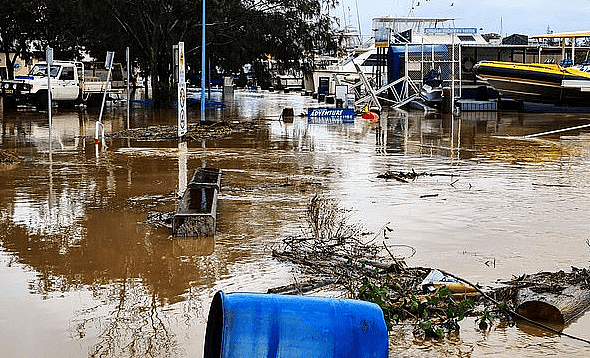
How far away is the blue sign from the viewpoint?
32.6 m

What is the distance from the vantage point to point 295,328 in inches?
183

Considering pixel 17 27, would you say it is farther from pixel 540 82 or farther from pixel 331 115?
pixel 540 82

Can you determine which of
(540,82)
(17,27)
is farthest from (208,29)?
(17,27)

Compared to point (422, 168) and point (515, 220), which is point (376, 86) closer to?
point (422, 168)

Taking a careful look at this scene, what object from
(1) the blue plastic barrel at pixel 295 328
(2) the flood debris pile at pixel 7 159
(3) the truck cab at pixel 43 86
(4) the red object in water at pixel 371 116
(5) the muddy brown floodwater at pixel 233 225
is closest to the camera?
(1) the blue plastic barrel at pixel 295 328

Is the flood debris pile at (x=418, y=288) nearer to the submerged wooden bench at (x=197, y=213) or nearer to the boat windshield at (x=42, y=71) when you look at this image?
the submerged wooden bench at (x=197, y=213)

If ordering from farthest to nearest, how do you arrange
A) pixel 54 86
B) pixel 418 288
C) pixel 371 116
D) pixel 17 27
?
pixel 17 27 → pixel 54 86 → pixel 371 116 → pixel 418 288

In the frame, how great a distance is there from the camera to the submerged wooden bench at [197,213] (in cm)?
1009

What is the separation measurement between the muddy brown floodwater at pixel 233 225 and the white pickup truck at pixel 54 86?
14.3 metres

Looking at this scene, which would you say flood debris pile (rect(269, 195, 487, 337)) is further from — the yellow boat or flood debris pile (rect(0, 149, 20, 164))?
the yellow boat

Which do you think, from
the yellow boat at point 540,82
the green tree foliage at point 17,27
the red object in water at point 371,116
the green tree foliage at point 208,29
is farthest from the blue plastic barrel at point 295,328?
the green tree foliage at point 17,27

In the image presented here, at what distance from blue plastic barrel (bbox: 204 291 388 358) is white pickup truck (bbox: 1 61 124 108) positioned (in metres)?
34.6

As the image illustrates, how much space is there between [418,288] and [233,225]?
375 centimetres

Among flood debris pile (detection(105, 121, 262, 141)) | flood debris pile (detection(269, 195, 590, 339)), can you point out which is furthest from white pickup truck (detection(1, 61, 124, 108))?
flood debris pile (detection(269, 195, 590, 339))
